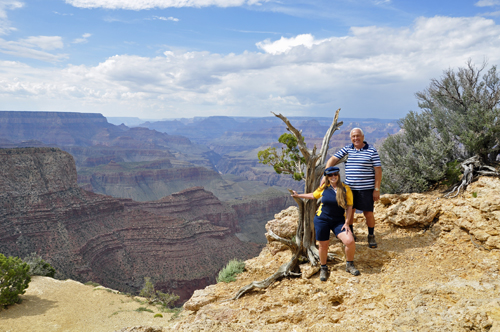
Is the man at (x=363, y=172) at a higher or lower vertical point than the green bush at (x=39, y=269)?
higher

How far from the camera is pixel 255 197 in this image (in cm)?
10931

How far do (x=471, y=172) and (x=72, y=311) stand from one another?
21.5 m

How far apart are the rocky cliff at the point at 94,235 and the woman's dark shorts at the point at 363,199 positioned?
42847mm

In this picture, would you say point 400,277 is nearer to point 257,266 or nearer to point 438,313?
point 438,313

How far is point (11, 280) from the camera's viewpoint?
17.6m

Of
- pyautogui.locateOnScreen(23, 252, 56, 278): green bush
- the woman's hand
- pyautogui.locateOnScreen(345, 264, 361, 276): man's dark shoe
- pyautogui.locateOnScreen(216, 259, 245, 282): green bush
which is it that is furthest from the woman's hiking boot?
pyautogui.locateOnScreen(23, 252, 56, 278): green bush

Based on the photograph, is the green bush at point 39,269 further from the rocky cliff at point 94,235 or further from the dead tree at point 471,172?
the dead tree at point 471,172

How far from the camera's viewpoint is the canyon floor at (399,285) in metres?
4.61

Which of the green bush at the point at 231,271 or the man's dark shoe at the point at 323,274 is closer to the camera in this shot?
the man's dark shoe at the point at 323,274

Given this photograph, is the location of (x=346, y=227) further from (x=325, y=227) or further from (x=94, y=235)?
(x=94, y=235)

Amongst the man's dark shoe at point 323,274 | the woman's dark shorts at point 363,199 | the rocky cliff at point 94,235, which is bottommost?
the rocky cliff at point 94,235

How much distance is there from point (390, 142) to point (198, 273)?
44499 millimetres

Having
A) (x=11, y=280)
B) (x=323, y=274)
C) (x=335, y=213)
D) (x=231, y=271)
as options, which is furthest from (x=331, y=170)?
(x=11, y=280)

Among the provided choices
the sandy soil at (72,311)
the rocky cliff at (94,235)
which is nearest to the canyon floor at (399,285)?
the sandy soil at (72,311)
